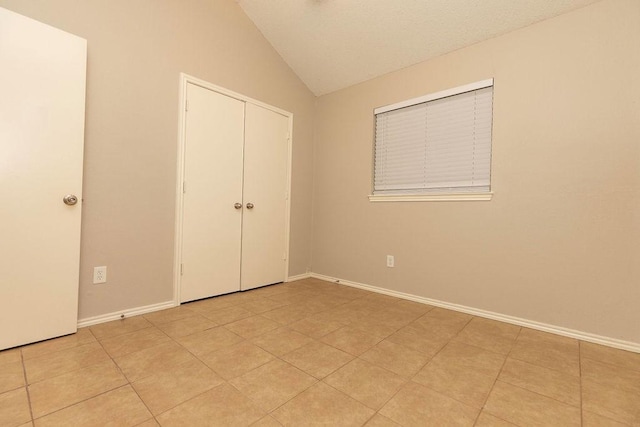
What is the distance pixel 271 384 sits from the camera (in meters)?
1.41

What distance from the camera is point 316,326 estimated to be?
2.16 m

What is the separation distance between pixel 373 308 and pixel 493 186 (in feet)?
4.92

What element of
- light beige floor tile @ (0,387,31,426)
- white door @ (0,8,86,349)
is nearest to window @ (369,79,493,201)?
white door @ (0,8,86,349)

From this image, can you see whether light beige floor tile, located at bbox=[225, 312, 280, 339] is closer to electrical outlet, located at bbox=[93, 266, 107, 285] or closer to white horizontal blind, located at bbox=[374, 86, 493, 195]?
electrical outlet, located at bbox=[93, 266, 107, 285]

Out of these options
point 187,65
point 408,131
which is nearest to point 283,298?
point 408,131

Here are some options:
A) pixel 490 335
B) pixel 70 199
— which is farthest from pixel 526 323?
pixel 70 199

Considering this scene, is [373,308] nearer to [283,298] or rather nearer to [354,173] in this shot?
[283,298]

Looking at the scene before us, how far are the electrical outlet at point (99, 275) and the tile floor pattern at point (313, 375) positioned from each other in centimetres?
32

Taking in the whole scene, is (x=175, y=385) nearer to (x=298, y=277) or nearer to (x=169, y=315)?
(x=169, y=315)

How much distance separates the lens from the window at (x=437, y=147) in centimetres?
253

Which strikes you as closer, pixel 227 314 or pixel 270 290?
pixel 227 314

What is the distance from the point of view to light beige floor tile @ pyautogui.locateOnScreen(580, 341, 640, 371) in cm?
171

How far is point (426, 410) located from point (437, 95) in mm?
2601

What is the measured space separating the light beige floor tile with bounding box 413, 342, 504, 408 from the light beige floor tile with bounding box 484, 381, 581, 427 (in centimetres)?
5
